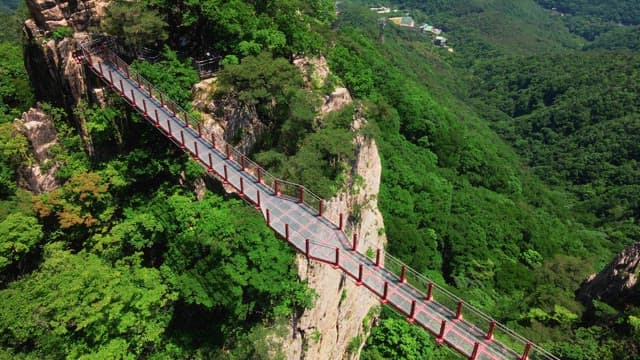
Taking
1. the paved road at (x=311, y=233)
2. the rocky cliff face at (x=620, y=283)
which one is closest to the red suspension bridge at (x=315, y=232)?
the paved road at (x=311, y=233)

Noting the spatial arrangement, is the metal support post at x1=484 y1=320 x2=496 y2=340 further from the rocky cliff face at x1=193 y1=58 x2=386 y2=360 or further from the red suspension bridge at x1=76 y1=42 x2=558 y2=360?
the rocky cliff face at x1=193 y1=58 x2=386 y2=360

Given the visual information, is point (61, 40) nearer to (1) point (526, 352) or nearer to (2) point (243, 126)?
(2) point (243, 126)

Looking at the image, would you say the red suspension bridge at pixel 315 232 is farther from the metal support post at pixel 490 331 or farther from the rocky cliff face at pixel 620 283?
the rocky cliff face at pixel 620 283

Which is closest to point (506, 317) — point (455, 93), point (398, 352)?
point (398, 352)

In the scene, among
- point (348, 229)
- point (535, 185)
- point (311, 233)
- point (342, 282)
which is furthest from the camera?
point (535, 185)

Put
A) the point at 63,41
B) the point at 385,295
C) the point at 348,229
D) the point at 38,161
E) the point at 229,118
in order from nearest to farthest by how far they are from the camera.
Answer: the point at 385,295 < the point at 348,229 < the point at 229,118 < the point at 63,41 < the point at 38,161

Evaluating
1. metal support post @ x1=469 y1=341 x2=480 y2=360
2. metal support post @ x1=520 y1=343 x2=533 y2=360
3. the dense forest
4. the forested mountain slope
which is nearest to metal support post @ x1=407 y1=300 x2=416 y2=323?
metal support post @ x1=469 y1=341 x2=480 y2=360

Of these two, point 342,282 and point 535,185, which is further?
point 535,185

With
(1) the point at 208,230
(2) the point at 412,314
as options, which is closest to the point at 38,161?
(1) the point at 208,230
